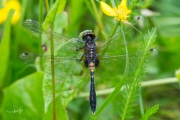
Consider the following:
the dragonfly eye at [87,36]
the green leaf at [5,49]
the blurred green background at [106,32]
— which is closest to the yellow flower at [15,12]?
the blurred green background at [106,32]

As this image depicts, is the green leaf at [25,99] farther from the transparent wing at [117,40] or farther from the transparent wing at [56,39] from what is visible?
the transparent wing at [117,40]

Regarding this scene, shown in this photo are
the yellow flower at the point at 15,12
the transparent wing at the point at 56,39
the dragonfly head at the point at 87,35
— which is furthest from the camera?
the yellow flower at the point at 15,12

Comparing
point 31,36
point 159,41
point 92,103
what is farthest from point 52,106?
point 159,41

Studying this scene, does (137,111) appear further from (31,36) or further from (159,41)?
(31,36)

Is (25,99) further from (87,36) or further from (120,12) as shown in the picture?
(120,12)

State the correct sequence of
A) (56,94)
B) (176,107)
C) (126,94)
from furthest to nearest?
(176,107)
(56,94)
(126,94)
